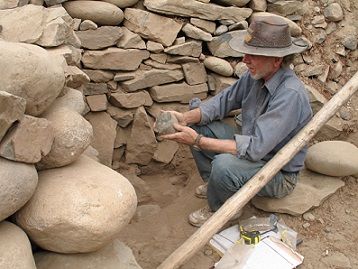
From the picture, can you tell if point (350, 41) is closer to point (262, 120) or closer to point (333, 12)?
point (333, 12)

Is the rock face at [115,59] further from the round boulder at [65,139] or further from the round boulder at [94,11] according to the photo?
the round boulder at [65,139]

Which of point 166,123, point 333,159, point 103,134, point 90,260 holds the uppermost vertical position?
point 90,260

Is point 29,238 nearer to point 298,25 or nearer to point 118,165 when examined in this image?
point 118,165

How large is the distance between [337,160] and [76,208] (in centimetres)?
261

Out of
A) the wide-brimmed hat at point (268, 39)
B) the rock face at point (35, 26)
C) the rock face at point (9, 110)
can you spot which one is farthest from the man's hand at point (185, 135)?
the rock face at point (9, 110)

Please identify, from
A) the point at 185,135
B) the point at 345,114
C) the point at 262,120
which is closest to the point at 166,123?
the point at 185,135

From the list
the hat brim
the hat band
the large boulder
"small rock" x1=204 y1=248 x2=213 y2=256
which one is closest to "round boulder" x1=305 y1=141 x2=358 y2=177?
the large boulder

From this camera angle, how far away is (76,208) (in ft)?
7.45

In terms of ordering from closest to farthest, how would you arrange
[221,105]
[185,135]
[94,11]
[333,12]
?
[185,135], [221,105], [94,11], [333,12]

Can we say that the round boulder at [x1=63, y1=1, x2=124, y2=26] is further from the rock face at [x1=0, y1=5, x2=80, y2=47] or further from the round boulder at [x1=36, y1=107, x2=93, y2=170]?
the round boulder at [x1=36, y1=107, x2=93, y2=170]

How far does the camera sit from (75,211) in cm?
226

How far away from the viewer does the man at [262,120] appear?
341 cm

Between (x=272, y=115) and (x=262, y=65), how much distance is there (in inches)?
15.7

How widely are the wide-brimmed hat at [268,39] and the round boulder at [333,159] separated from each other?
109 cm
